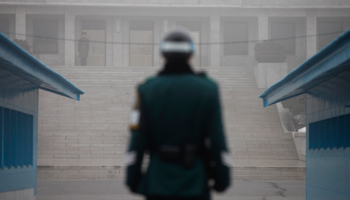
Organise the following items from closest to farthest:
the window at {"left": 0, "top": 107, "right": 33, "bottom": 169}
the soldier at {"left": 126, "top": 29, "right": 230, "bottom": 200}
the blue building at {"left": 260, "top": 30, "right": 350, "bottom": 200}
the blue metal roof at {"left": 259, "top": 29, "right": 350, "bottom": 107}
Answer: the soldier at {"left": 126, "top": 29, "right": 230, "bottom": 200}, the blue metal roof at {"left": 259, "top": 29, "right": 350, "bottom": 107}, the blue building at {"left": 260, "top": 30, "right": 350, "bottom": 200}, the window at {"left": 0, "top": 107, "right": 33, "bottom": 169}

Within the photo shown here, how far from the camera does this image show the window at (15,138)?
948 cm

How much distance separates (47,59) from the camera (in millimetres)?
35469

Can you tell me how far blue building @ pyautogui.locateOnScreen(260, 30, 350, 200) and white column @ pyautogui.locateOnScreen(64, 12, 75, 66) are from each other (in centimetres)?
2462

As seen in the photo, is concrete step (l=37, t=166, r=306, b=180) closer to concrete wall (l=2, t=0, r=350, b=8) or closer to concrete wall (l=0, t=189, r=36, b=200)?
concrete wall (l=0, t=189, r=36, b=200)

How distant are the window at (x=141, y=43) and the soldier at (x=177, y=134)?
33346 mm

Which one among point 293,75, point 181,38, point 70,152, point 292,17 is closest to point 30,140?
point 293,75

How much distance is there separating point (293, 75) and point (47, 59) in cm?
2868

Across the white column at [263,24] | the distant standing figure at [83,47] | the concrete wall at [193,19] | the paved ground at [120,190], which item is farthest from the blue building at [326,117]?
the white column at [263,24]

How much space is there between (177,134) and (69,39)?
32.7 meters

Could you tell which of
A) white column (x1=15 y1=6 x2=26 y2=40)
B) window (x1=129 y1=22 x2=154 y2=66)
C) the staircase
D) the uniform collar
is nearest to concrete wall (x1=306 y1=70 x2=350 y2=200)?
the uniform collar

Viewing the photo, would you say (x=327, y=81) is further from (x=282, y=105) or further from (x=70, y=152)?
(x=282, y=105)

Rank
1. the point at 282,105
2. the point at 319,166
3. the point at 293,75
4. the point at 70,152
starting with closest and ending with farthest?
the point at 293,75 < the point at 319,166 < the point at 70,152 < the point at 282,105

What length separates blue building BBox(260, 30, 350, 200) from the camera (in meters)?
7.64

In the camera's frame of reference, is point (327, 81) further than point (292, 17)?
No
